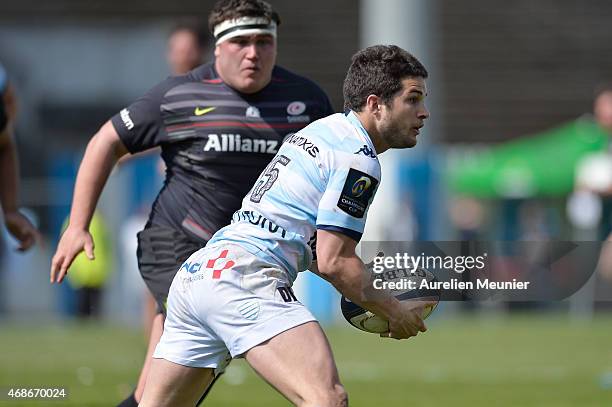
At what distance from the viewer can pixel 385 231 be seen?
21.3 metres

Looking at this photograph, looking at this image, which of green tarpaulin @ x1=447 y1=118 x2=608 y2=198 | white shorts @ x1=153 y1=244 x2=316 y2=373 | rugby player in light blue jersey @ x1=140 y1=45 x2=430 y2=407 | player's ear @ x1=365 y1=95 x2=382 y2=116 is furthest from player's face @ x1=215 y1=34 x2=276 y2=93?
green tarpaulin @ x1=447 y1=118 x2=608 y2=198

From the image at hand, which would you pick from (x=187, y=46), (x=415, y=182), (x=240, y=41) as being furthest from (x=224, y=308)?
(x=415, y=182)

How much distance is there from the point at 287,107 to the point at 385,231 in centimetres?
1437

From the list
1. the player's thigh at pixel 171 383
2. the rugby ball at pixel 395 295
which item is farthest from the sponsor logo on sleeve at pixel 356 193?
the player's thigh at pixel 171 383

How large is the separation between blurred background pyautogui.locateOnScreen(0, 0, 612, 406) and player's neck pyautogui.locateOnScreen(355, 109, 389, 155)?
1895 mm

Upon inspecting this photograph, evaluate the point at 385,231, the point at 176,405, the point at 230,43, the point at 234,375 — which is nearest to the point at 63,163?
the point at 385,231

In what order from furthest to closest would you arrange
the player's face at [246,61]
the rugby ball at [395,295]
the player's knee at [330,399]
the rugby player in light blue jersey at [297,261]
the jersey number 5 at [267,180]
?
the player's face at [246,61], the rugby ball at [395,295], the jersey number 5 at [267,180], the rugby player in light blue jersey at [297,261], the player's knee at [330,399]

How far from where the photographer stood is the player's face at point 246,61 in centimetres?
689

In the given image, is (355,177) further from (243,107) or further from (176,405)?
(243,107)

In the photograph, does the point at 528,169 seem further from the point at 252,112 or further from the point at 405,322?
the point at 405,322

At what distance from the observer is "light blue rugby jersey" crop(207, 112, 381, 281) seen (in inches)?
206

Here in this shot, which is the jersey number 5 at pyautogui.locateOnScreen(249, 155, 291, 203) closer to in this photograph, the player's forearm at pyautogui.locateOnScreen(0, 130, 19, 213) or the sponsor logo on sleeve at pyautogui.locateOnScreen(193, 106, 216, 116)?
the sponsor logo on sleeve at pyautogui.locateOnScreen(193, 106, 216, 116)

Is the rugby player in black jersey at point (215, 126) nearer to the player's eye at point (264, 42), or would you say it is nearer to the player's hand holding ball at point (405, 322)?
the player's eye at point (264, 42)

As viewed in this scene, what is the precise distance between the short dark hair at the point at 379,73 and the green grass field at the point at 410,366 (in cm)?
428
